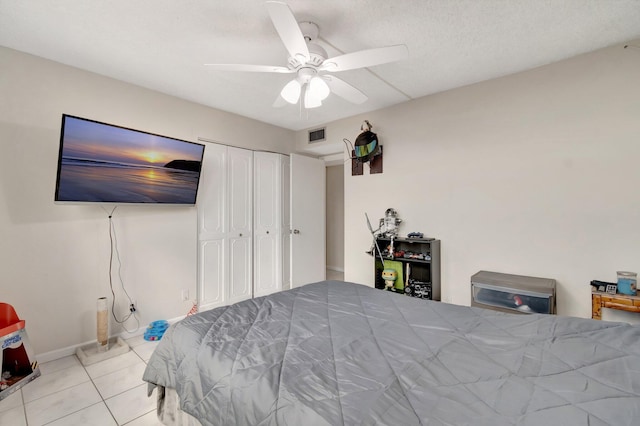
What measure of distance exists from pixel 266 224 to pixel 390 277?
1.89 m

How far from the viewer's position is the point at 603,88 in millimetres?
2232

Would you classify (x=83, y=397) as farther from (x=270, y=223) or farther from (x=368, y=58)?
(x=368, y=58)

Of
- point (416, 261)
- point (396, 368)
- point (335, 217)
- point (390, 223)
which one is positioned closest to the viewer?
point (396, 368)

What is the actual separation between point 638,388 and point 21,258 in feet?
12.3

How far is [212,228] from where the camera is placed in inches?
136

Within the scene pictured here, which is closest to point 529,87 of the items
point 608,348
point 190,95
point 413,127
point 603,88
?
point 603,88

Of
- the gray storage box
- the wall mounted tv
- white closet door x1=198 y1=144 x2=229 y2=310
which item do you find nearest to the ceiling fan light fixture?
the wall mounted tv

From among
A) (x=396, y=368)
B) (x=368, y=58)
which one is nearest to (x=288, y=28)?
(x=368, y=58)

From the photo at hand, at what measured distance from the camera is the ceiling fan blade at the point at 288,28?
51.8 inches

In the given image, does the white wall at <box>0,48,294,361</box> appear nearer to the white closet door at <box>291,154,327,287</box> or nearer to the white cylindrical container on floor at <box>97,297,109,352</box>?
the white cylindrical container on floor at <box>97,297,109,352</box>

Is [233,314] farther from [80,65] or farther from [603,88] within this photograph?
[603,88]

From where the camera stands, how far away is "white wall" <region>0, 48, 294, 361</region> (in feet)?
7.26

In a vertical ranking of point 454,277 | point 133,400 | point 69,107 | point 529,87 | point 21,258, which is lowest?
point 133,400

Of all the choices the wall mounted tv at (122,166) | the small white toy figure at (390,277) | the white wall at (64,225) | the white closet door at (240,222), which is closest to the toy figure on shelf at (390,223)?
the small white toy figure at (390,277)
